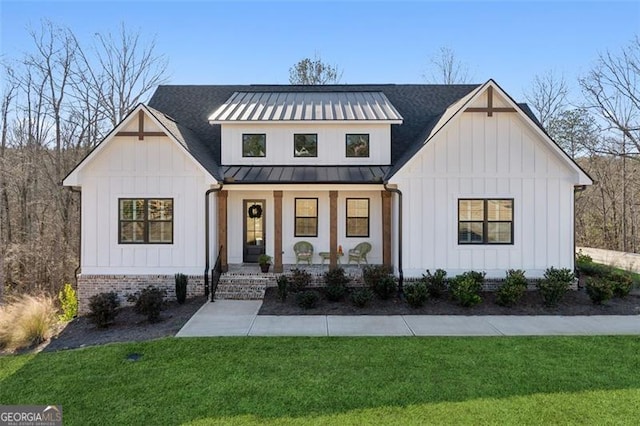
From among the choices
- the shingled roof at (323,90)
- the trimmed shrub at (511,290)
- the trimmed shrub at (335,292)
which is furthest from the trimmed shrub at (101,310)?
the trimmed shrub at (511,290)

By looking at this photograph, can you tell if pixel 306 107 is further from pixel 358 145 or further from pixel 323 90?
pixel 323 90

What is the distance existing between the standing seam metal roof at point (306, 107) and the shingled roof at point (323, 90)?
656mm

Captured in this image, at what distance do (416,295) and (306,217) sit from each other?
4.96 m

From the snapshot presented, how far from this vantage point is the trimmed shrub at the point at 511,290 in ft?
32.3

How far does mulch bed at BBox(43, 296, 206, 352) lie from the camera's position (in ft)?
25.9

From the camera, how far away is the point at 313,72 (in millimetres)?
25500

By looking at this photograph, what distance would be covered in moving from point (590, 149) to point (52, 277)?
1271 inches

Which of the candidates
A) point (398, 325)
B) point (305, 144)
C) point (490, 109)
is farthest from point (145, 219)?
point (490, 109)

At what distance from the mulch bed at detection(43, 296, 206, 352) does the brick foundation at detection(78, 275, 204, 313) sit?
1.99ft

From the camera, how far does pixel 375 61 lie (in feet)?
64.7

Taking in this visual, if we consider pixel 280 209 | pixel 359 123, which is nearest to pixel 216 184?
pixel 280 209

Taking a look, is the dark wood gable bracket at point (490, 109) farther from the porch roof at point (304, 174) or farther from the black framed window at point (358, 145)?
the black framed window at point (358, 145)

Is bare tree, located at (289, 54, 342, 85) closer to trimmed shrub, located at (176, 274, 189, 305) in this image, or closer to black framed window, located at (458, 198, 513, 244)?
black framed window, located at (458, 198, 513, 244)

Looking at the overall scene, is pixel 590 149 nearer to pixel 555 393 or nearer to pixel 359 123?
pixel 359 123
